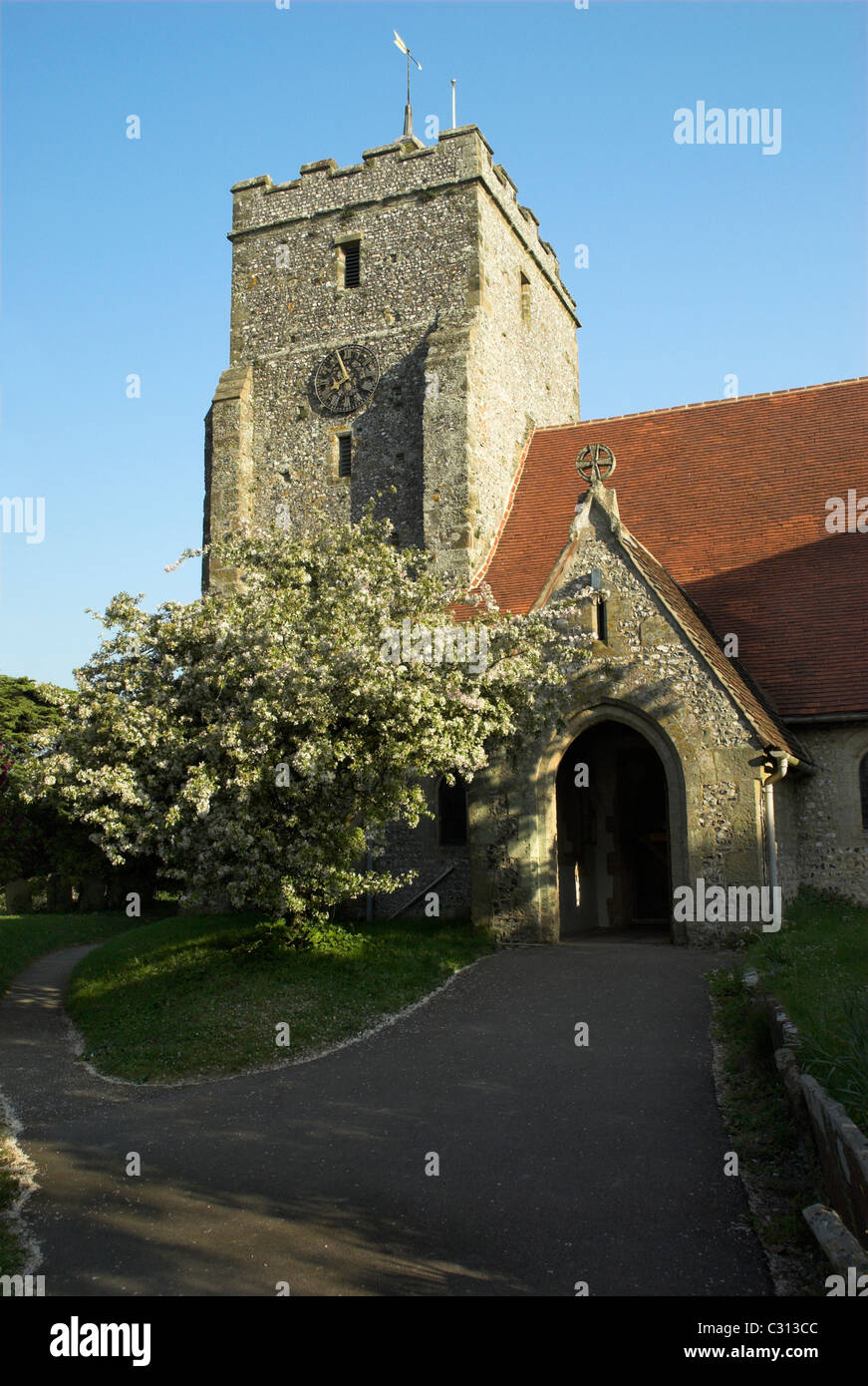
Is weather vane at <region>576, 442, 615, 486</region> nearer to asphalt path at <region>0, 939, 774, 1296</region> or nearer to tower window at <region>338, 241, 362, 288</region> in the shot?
asphalt path at <region>0, 939, 774, 1296</region>

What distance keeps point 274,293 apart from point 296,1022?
61.8 feet

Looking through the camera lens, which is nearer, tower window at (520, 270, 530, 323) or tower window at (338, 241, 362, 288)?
tower window at (338, 241, 362, 288)

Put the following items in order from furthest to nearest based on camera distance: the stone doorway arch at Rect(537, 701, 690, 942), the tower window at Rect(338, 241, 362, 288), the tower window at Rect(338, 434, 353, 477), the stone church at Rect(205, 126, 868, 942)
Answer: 1. the tower window at Rect(338, 241, 362, 288)
2. the tower window at Rect(338, 434, 353, 477)
3. the stone doorway arch at Rect(537, 701, 690, 942)
4. the stone church at Rect(205, 126, 868, 942)

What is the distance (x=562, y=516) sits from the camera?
20781 mm

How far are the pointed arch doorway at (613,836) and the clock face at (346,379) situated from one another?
9.42 metres

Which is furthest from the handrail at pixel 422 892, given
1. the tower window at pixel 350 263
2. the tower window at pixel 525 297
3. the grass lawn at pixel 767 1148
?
the tower window at pixel 525 297

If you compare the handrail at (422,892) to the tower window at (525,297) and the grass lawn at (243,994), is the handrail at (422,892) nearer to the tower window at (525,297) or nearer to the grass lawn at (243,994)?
the grass lawn at (243,994)

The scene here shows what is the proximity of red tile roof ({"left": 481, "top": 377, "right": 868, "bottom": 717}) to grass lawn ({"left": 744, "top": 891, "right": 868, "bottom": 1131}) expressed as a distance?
11.4 ft

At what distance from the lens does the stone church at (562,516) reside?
14.8 meters

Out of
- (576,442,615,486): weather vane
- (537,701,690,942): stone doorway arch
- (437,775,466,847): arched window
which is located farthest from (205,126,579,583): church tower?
(437,775,466,847): arched window

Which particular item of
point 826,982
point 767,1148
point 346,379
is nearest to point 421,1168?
point 767,1148

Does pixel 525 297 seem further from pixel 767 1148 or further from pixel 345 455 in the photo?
pixel 767 1148

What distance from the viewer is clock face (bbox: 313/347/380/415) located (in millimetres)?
22469

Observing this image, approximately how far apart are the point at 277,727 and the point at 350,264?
15772mm
